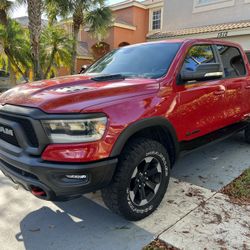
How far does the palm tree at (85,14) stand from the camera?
13133 millimetres

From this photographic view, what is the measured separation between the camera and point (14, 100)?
2699 millimetres

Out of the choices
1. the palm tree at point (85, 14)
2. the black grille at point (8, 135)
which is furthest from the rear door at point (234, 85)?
the palm tree at point (85, 14)

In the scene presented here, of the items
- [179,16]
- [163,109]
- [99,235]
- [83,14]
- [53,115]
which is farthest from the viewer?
[179,16]

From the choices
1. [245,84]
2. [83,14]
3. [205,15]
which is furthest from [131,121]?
[205,15]

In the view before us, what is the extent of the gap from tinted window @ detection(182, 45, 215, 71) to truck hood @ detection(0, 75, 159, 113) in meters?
0.69

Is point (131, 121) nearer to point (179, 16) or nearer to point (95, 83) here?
point (95, 83)

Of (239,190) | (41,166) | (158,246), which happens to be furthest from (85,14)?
(158,246)

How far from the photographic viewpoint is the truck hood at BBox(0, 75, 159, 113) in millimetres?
2412

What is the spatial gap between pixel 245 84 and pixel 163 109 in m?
2.48

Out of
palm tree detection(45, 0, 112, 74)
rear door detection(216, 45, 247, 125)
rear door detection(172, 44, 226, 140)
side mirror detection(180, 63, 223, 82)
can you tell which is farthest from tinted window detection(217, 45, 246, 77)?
palm tree detection(45, 0, 112, 74)

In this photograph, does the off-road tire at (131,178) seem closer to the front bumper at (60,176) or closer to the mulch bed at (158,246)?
the front bumper at (60,176)

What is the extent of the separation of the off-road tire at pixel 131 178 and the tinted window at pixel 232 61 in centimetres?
209

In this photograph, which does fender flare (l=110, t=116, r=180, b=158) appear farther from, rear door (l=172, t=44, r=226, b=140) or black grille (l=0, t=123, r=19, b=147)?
black grille (l=0, t=123, r=19, b=147)

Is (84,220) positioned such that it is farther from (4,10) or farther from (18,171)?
(4,10)
